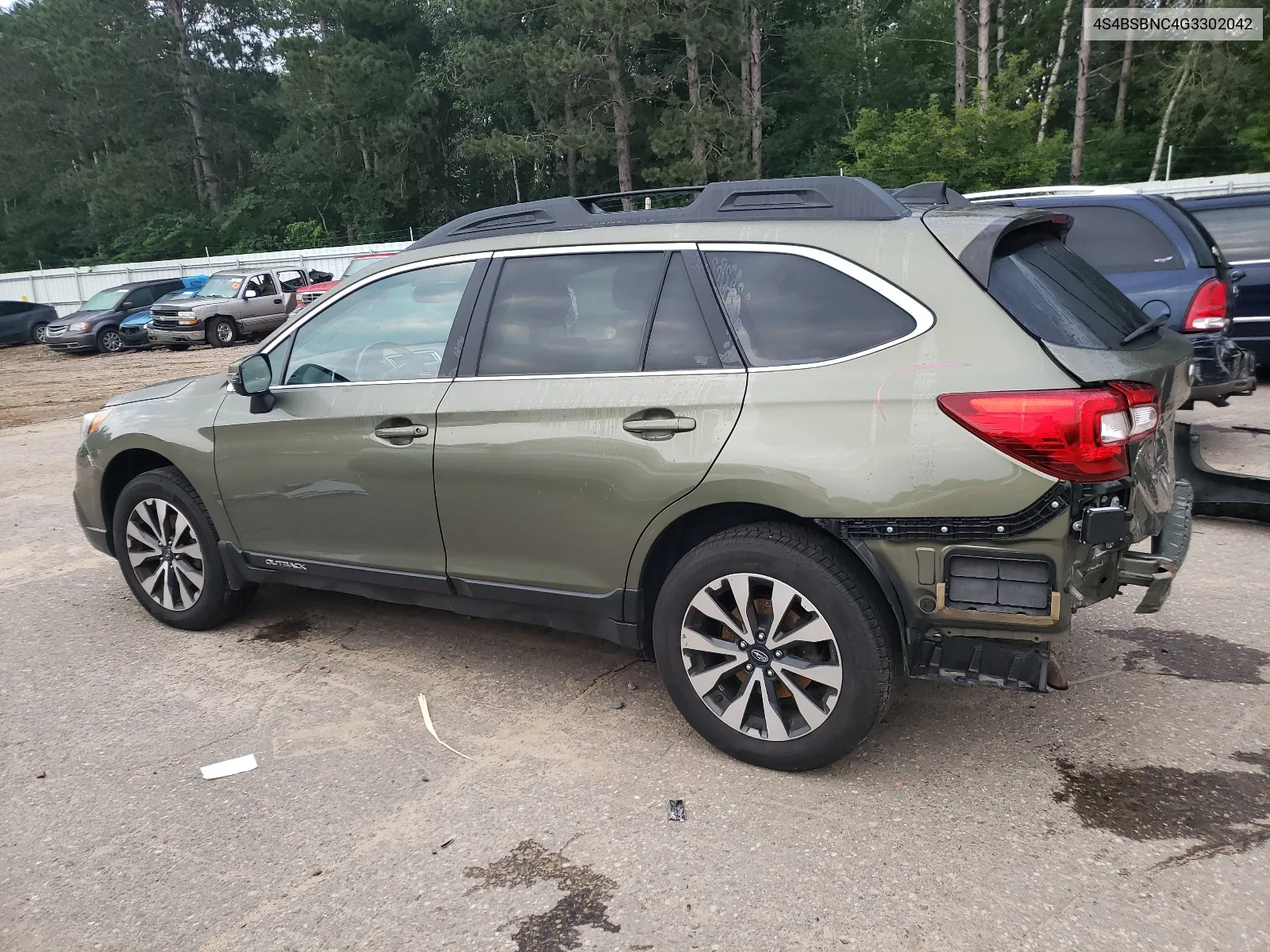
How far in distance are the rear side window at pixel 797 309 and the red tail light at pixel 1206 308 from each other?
471cm

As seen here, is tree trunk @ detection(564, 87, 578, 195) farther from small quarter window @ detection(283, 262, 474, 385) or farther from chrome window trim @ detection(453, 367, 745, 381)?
chrome window trim @ detection(453, 367, 745, 381)

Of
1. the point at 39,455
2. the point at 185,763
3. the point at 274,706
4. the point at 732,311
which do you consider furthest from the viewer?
the point at 39,455

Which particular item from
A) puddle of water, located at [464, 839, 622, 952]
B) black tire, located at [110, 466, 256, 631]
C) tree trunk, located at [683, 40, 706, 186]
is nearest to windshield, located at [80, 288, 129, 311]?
tree trunk, located at [683, 40, 706, 186]

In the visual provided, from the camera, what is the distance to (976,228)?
2.97 m

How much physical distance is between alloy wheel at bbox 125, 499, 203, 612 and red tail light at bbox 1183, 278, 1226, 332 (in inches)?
246

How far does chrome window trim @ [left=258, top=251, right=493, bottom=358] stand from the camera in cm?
383

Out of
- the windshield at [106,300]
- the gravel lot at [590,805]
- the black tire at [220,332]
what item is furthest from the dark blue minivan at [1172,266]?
the windshield at [106,300]

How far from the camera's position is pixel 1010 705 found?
366 centimetres

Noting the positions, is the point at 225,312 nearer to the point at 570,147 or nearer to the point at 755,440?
the point at 570,147

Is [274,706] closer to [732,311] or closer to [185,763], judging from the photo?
[185,763]

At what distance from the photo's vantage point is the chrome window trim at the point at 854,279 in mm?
2934

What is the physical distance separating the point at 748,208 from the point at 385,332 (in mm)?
1584

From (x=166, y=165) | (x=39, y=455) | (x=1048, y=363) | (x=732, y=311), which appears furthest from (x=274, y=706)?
(x=166, y=165)

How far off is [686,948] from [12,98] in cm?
5730
